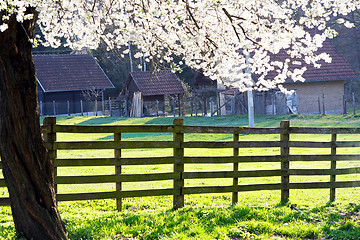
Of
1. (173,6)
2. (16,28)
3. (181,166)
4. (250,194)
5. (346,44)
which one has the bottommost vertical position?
(250,194)

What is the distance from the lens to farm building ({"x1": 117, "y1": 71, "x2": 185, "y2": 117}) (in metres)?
44.3

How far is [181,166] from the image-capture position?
8.20 meters

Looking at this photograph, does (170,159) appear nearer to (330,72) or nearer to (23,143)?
(23,143)

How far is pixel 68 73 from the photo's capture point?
47.4 m

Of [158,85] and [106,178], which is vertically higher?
[158,85]

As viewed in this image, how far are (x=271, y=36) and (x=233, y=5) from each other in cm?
73

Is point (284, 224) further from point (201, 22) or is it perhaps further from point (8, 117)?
point (8, 117)

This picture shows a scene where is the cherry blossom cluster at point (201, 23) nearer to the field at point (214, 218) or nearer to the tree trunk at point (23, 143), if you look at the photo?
the tree trunk at point (23, 143)

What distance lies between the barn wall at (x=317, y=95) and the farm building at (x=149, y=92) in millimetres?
10873

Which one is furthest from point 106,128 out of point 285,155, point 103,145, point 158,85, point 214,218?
point 158,85

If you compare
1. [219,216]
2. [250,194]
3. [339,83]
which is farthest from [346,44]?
[219,216]

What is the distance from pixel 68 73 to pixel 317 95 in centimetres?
2332

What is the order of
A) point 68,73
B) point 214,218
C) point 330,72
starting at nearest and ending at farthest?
point 214,218
point 330,72
point 68,73

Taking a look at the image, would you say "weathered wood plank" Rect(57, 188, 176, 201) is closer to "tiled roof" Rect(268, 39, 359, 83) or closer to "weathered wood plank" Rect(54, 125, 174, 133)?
"weathered wood plank" Rect(54, 125, 174, 133)
